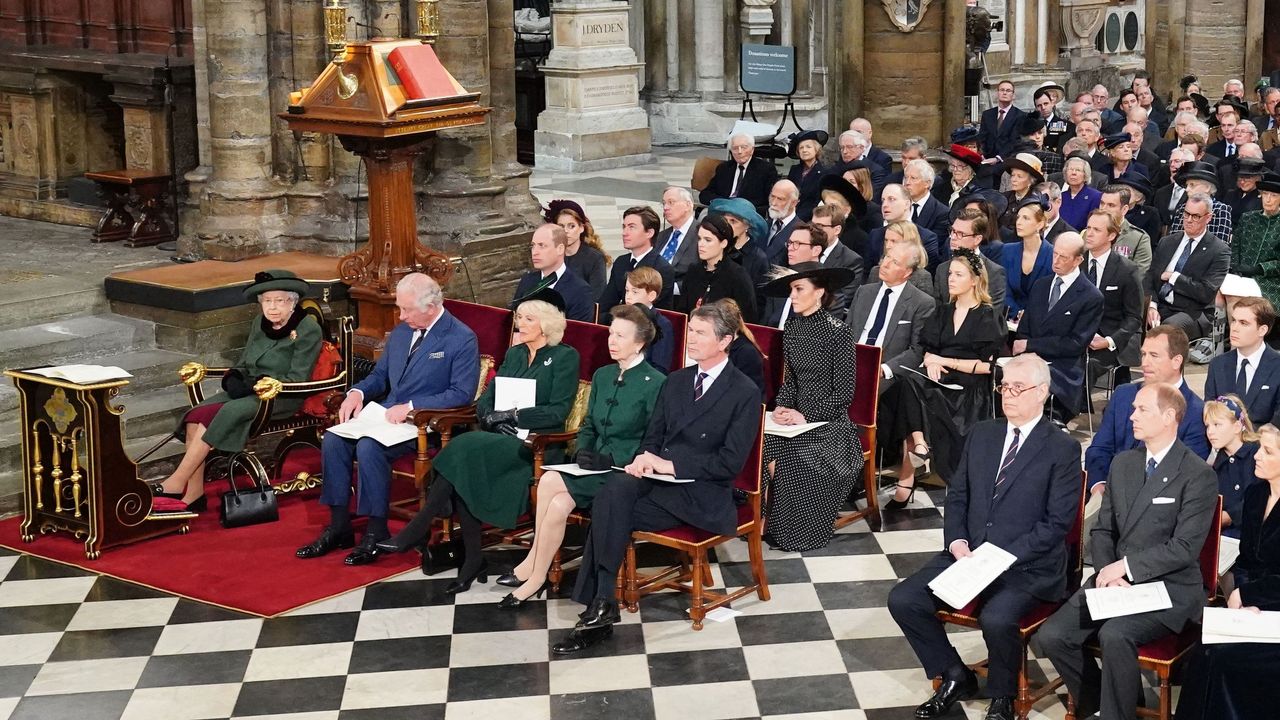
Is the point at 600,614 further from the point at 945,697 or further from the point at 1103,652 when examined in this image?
the point at 1103,652

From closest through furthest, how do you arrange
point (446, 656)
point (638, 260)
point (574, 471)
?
point (446, 656), point (574, 471), point (638, 260)

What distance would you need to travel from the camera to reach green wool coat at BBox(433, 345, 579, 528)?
746 cm

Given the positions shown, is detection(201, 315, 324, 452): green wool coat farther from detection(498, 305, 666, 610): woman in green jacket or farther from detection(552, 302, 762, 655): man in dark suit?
detection(552, 302, 762, 655): man in dark suit

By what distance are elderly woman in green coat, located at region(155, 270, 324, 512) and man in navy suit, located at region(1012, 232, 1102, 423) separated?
3709mm

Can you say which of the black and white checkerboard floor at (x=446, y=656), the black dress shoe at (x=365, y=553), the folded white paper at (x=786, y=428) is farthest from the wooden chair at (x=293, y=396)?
the folded white paper at (x=786, y=428)

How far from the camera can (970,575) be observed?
19.7 feet

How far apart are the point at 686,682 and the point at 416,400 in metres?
2.30

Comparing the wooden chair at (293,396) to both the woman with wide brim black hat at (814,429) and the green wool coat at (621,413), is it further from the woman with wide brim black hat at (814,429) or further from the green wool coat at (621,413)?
the woman with wide brim black hat at (814,429)

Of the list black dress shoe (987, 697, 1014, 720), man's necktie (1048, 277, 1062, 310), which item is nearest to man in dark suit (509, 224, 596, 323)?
man's necktie (1048, 277, 1062, 310)

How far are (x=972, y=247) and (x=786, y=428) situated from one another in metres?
1.96

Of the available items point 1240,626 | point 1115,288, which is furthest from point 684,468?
point 1115,288

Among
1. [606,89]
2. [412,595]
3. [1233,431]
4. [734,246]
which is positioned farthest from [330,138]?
[606,89]

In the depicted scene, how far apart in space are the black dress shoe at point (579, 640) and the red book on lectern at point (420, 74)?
3618 mm

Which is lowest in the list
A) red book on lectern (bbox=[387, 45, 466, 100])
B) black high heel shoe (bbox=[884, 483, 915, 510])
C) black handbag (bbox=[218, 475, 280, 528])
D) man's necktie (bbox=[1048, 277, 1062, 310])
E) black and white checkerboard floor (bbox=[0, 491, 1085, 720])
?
black and white checkerboard floor (bbox=[0, 491, 1085, 720])
